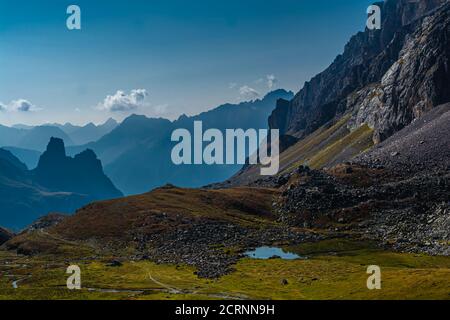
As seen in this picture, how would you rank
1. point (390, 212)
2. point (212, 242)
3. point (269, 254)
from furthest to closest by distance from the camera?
point (390, 212)
point (212, 242)
point (269, 254)

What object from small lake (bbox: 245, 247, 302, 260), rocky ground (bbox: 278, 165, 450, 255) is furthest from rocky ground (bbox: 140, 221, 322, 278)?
rocky ground (bbox: 278, 165, 450, 255)

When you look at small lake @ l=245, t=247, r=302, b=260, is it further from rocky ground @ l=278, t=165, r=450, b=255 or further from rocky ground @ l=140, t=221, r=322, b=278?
rocky ground @ l=278, t=165, r=450, b=255

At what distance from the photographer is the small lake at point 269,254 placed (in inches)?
5522

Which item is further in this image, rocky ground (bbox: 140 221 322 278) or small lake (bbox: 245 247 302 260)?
small lake (bbox: 245 247 302 260)

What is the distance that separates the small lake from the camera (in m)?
140

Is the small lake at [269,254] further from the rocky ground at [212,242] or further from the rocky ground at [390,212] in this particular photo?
the rocky ground at [390,212]

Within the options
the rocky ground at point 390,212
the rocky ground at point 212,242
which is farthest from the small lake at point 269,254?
the rocky ground at point 390,212

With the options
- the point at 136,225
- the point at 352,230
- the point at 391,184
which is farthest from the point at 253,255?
the point at 391,184

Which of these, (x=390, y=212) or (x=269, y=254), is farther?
(x=390, y=212)

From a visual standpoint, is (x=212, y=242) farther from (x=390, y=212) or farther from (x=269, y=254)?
(x=390, y=212)

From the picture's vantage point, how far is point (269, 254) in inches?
5709

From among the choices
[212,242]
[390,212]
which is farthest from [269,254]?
[390,212]

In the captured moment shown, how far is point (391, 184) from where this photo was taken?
628 feet

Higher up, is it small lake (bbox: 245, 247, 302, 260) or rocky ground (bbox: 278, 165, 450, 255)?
rocky ground (bbox: 278, 165, 450, 255)
